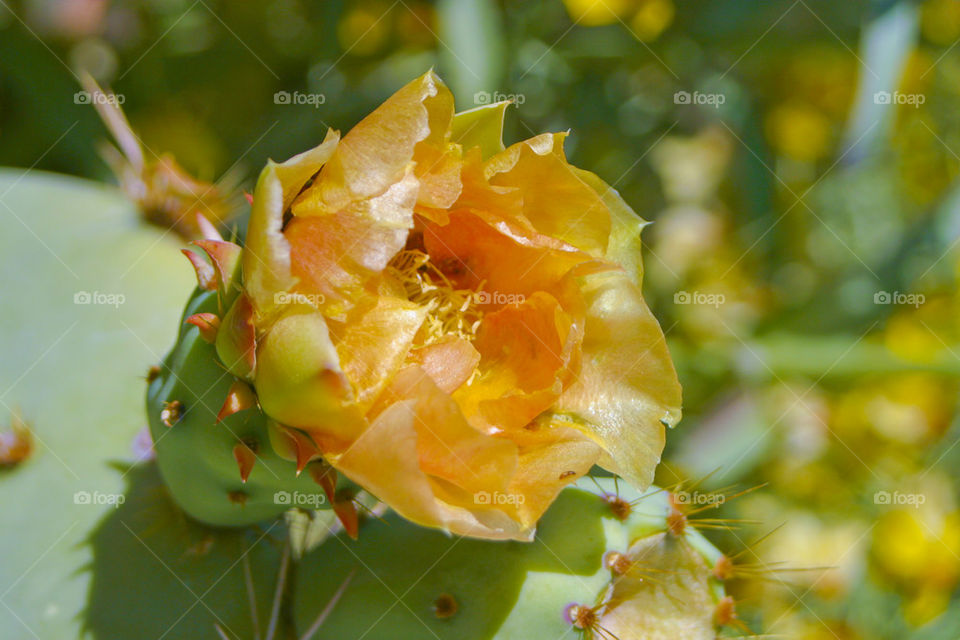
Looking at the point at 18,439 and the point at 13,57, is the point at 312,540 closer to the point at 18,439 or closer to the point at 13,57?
the point at 18,439

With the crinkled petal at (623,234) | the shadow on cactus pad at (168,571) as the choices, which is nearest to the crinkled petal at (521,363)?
the crinkled petal at (623,234)

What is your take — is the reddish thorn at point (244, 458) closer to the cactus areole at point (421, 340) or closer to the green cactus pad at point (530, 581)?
the cactus areole at point (421, 340)

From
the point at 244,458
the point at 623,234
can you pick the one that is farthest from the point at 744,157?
the point at 244,458

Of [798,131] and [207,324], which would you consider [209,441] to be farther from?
[798,131]

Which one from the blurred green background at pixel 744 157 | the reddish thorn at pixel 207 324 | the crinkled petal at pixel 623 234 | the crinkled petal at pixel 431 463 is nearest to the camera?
the crinkled petal at pixel 431 463

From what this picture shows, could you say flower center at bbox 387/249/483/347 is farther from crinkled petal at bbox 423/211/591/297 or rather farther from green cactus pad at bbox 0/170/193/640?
green cactus pad at bbox 0/170/193/640

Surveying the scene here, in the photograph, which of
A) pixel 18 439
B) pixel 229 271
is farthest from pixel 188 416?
pixel 18 439

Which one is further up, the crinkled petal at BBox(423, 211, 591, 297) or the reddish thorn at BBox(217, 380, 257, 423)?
the crinkled petal at BBox(423, 211, 591, 297)

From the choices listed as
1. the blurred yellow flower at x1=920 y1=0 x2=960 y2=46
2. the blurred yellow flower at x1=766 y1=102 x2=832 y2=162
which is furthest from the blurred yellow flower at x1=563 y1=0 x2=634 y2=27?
the blurred yellow flower at x1=920 y1=0 x2=960 y2=46
